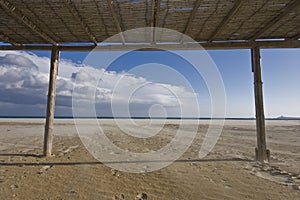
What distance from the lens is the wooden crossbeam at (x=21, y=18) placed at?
4616mm

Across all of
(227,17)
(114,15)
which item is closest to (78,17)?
(114,15)

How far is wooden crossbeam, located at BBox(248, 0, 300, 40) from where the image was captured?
4.52m

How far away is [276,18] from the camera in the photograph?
5.18 meters

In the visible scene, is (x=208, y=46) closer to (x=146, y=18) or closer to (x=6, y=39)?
(x=146, y=18)

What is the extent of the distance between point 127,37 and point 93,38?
42.1 inches

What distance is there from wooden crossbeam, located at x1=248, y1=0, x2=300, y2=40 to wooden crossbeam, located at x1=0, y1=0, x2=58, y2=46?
6350mm

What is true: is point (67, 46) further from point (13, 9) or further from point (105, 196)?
point (105, 196)

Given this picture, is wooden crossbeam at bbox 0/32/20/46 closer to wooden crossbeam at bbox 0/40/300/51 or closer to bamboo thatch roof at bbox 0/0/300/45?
bamboo thatch roof at bbox 0/0/300/45

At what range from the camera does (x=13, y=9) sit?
191 inches

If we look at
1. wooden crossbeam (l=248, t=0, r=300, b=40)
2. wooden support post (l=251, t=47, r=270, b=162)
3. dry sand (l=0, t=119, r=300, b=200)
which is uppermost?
wooden crossbeam (l=248, t=0, r=300, b=40)

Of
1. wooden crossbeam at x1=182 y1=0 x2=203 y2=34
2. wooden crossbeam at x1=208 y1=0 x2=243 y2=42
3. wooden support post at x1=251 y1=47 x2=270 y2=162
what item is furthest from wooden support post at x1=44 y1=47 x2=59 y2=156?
wooden support post at x1=251 y1=47 x2=270 y2=162

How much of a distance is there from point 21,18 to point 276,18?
21.1 feet

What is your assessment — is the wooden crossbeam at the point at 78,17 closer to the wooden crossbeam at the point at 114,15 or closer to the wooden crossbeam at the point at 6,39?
the wooden crossbeam at the point at 114,15

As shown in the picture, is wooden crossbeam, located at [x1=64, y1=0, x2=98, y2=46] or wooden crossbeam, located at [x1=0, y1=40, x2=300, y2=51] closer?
wooden crossbeam, located at [x1=64, y1=0, x2=98, y2=46]
